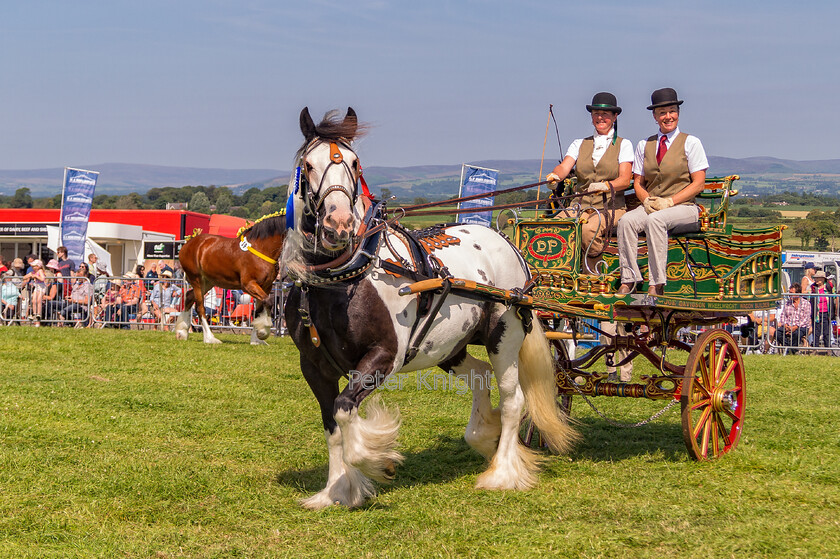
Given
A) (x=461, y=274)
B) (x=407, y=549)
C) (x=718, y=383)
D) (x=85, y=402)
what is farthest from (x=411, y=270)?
(x=85, y=402)

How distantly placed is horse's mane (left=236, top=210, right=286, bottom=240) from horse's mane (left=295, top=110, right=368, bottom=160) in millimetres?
9378

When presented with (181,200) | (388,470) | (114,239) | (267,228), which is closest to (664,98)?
(388,470)

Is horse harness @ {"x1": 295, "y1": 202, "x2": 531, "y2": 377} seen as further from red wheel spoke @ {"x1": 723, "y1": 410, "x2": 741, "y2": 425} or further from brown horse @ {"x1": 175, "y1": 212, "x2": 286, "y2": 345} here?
brown horse @ {"x1": 175, "y1": 212, "x2": 286, "y2": 345}

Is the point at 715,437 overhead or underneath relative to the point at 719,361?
underneath

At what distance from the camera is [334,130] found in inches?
207

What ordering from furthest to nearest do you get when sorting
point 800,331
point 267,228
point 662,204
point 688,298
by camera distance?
point 800,331 → point 267,228 → point 662,204 → point 688,298

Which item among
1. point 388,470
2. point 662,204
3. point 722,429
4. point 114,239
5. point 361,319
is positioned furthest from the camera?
point 114,239

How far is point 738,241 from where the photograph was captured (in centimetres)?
739

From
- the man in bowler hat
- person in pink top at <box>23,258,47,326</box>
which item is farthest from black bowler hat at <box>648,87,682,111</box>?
person in pink top at <box>23,258,47,326</box>

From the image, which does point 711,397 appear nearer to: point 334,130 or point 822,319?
point 334,130

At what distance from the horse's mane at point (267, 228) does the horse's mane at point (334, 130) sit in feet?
30.8

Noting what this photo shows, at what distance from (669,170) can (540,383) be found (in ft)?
7.08

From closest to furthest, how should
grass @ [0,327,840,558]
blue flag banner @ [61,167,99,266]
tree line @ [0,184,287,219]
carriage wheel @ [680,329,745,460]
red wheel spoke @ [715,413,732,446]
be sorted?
1. grass @ [0,327,840,558]
2. carriage wheel @ [680,329,745,460]
3. red wheel spoke @ [715,413,732,446]
4. blue flag banner @ [61,167,99,266]
5. tree line @ [0,184,287,219]

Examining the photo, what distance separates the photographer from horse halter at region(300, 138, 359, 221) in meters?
4.98
